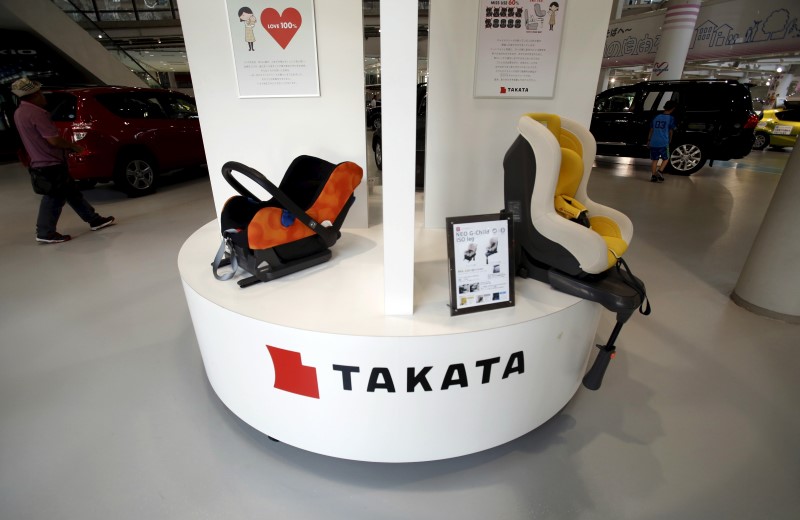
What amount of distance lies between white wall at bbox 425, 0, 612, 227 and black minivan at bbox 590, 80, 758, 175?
19.4ft

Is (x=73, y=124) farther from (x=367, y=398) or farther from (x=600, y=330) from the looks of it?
(x=600, y=330)

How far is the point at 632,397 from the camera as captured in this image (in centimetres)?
194

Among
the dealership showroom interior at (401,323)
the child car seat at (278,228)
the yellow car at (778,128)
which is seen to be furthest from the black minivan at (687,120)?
the child car seat at (278,228)

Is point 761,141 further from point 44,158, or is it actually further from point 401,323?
point 44,158

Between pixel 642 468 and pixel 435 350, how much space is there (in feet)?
3.41

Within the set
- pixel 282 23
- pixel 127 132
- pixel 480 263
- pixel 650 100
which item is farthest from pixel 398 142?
pixel 650 100

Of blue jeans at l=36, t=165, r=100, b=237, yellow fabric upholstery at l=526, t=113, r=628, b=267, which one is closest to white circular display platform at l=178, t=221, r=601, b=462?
yellow fabric upholstery at l=526, t=113, r=628, b=267

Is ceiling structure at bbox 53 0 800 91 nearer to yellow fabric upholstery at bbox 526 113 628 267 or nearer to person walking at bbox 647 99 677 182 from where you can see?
person walking at bbox 647 99 677 182

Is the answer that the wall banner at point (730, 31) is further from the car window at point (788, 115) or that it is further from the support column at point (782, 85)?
the support column at point (782, 85)

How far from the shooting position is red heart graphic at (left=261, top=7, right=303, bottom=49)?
6.54 feet

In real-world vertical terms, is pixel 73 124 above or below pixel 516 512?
above

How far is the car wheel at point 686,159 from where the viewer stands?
6820mm

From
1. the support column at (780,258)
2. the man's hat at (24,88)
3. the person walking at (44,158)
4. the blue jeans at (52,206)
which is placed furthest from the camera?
the blue jeans at (52,206)

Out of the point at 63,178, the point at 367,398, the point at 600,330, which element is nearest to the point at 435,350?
the point at 367,398
